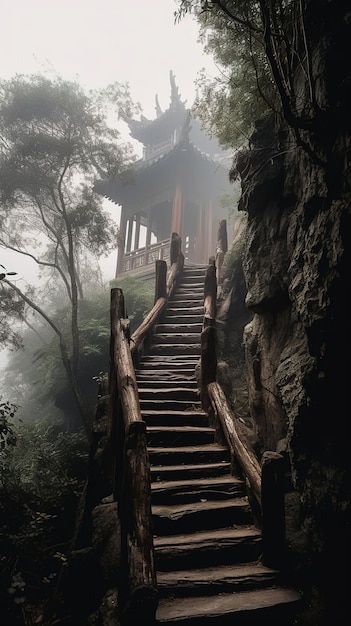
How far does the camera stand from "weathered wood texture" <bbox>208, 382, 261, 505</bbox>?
316cm

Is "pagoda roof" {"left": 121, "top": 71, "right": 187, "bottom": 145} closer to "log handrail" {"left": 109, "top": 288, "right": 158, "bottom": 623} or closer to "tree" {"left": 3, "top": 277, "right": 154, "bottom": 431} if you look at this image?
"tree" {"left": 3, "top": 277, "right": 154, "bottom": 431}

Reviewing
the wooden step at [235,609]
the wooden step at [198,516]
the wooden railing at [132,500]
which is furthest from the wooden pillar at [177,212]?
the wooden step at [235,609]

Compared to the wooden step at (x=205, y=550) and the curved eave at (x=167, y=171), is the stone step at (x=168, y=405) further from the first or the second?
the curved eave at (x=167, y=171)

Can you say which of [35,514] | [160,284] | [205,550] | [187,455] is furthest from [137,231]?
[205,550]

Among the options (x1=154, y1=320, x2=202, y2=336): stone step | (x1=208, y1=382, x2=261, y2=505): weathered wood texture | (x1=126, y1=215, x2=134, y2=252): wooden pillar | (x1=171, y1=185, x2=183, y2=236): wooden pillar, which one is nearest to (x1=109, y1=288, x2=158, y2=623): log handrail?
(x1=208, y1=382, x2=261, y2=505): weathered wood texture

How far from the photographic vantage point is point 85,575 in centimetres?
335

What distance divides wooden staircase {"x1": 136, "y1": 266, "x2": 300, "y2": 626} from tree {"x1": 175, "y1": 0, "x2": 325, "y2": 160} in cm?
326

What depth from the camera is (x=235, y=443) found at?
3.71 metres

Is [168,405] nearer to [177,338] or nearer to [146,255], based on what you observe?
[177,338]

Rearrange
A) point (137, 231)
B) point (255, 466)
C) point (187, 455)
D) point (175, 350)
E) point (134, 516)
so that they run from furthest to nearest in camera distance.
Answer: point (137, 231) → point (175, 350) → point (187, 455) → point (255, 466) → point (134, 516)

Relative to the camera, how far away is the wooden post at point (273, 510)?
109 inches

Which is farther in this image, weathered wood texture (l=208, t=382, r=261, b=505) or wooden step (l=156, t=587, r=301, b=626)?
weathered wood texture (l=208, t=382, r=261, b=505)

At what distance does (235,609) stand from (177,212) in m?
15.3

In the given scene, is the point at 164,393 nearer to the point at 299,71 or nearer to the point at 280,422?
the point at 280,422
